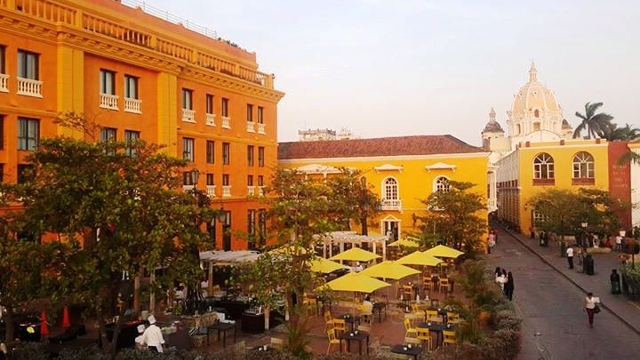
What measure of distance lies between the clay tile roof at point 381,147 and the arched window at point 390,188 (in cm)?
199

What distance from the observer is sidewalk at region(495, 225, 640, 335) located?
19438 mm

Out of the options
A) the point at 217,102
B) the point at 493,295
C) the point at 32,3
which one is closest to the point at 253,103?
the point at 217,102

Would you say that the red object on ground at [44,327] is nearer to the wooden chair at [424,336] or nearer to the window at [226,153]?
the wooden chair at [424,336]

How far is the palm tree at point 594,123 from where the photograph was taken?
56.7 metres

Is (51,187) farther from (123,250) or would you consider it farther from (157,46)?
(157,46)

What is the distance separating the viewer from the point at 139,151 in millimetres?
13453

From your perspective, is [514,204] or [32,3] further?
[514,204]

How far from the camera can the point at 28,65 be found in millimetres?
20859

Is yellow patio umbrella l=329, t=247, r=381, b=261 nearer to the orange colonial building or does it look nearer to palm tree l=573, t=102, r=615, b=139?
the orange colonial building

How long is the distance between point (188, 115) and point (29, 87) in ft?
29.5

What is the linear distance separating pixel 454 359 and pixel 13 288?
965cm

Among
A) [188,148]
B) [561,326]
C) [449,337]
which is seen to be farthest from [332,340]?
[188,148]

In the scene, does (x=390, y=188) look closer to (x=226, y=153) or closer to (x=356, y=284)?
(x=226, y=153)

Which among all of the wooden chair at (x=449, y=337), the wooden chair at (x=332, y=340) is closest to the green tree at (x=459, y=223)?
the wooden chair at (x=332, y=340)
